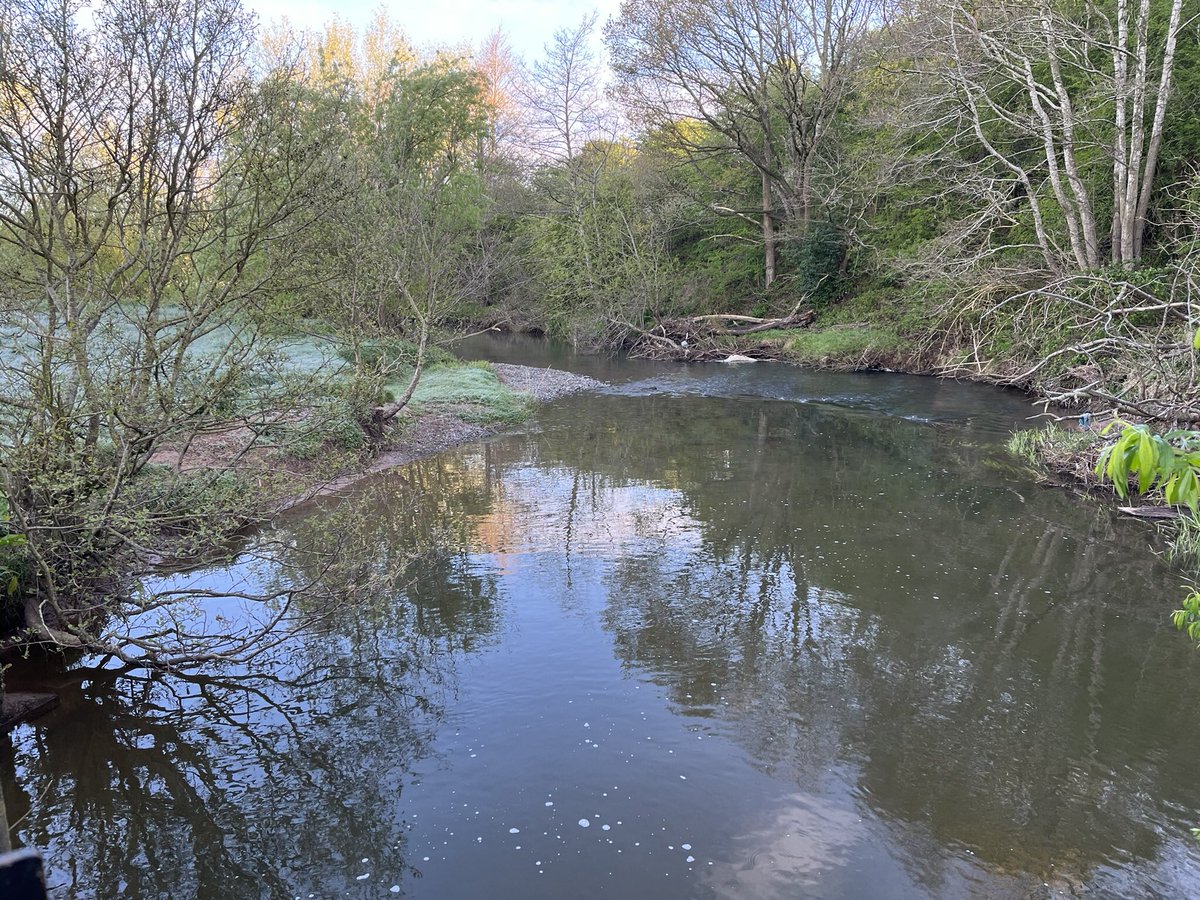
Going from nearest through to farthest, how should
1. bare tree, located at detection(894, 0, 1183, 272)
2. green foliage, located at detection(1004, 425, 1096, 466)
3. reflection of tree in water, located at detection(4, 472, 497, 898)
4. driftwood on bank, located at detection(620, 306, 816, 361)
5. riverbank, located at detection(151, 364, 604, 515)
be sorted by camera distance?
reflection of tree in water, located at detection(4, 472, 497, 898), riverbank, located at detection(151, 364, 604, 515), green foliage, located at detection(1004, 425, 1096, 466), bare tree, located at detection(894, 0, 1183, 272), driftwood on bank, located at detection(620, 306, 816, 361)

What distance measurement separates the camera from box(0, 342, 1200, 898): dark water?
188 inches

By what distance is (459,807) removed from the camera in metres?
5.26

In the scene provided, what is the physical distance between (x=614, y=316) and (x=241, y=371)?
26.4 metres

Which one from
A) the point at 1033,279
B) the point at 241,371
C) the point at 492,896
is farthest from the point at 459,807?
the point at 1033,279

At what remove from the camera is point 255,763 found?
18.7ft

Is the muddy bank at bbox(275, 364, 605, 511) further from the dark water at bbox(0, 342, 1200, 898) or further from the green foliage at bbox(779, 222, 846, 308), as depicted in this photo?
the green foliage at bbox(779, 222, 846, 308)

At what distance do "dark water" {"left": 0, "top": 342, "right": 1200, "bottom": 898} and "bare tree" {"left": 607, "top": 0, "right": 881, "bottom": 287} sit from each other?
73.4 ft

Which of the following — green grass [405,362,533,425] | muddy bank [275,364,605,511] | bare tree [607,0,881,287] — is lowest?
muddy bank [275,364,605,511]

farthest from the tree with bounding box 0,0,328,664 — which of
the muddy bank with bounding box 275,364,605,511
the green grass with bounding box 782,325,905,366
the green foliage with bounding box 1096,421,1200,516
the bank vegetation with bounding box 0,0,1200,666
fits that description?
the green grass with bounding box 782,325,905,366

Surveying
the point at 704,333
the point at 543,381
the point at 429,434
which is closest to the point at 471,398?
the point at 429,434

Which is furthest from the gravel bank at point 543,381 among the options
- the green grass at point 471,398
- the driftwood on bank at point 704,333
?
the driftwood on bank at point 704,333

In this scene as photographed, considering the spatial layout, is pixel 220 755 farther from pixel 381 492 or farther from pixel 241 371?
pixel 381 492

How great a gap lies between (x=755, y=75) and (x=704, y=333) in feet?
34.4

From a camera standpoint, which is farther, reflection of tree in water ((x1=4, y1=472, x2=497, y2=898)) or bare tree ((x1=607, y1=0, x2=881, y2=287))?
bare tree ((x1=607, y1=0, x2=881, y2=287))
